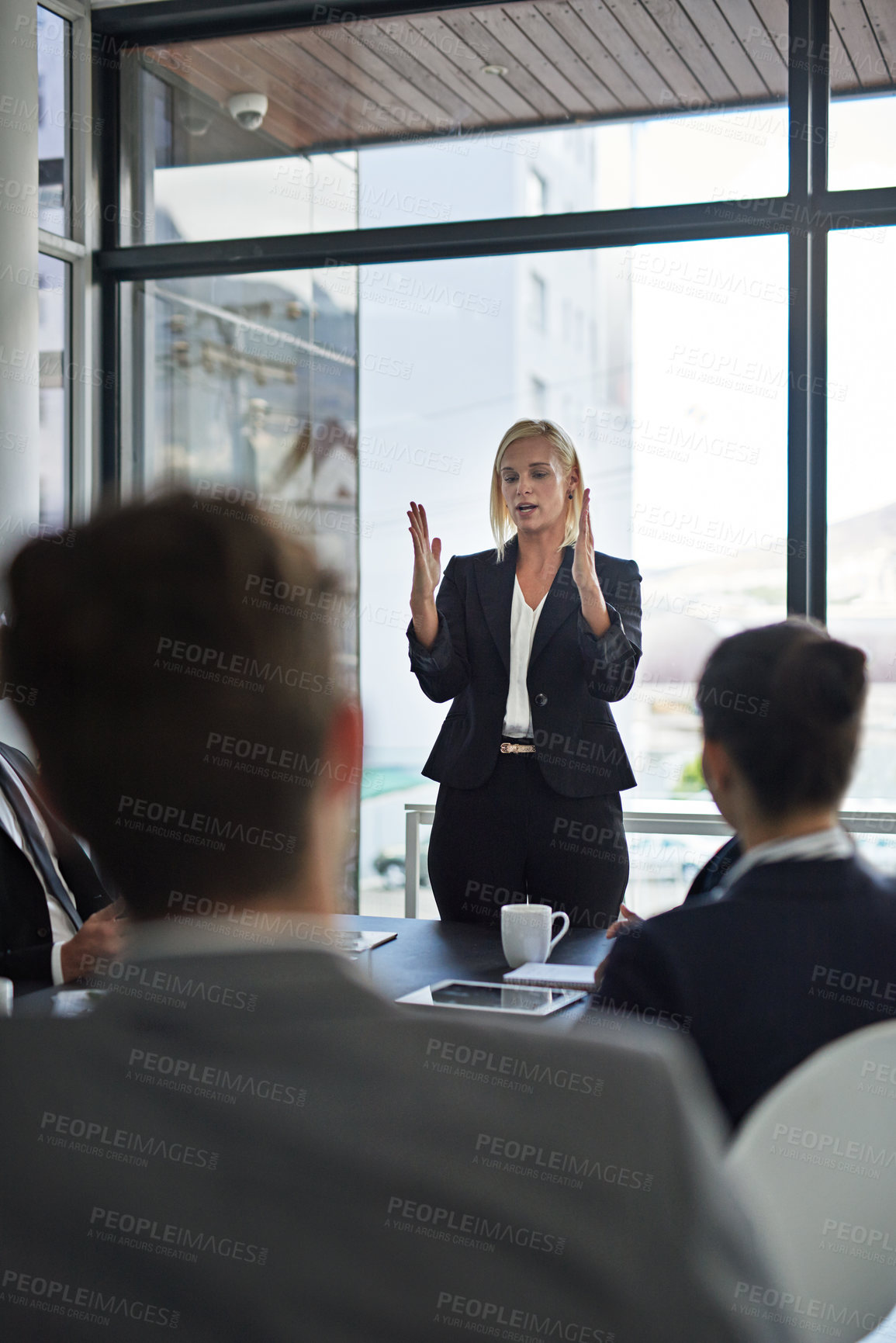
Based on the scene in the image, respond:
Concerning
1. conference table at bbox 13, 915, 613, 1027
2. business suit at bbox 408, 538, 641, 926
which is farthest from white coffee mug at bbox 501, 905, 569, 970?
business suit at bbox 408, 538, 641, 926

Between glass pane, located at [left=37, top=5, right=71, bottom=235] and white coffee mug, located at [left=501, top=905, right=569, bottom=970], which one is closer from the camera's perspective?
white coffee mug, located at [left=501, top=905, right=569, bottom=970]

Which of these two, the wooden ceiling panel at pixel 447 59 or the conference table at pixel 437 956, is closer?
the conference table at pixel 437 956

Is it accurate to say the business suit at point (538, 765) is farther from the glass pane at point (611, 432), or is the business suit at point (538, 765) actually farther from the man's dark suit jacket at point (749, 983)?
the man's dark suit jacket at point (749, 983)

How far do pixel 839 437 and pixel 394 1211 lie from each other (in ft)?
11.4

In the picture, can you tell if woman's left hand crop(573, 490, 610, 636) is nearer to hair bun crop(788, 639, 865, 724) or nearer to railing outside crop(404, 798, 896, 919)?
railing outside crop(404, 798, 896, 919)

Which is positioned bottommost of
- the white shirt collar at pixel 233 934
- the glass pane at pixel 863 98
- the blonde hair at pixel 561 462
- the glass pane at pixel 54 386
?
the white shirt collar at pixel 233 934

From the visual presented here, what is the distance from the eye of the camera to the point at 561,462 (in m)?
3.01

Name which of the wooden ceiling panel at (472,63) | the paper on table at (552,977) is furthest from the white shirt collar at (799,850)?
the wooden ceiling panel at (472,63)

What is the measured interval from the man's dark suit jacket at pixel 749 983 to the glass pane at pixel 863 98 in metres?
3.05

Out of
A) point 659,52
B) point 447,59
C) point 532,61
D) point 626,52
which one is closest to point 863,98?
point 659,52

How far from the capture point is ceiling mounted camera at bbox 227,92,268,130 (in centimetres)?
439

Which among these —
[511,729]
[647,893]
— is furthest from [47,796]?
[647,893]

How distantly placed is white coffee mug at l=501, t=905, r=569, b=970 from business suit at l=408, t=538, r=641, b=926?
805 millimetres

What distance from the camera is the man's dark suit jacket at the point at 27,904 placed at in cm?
182
